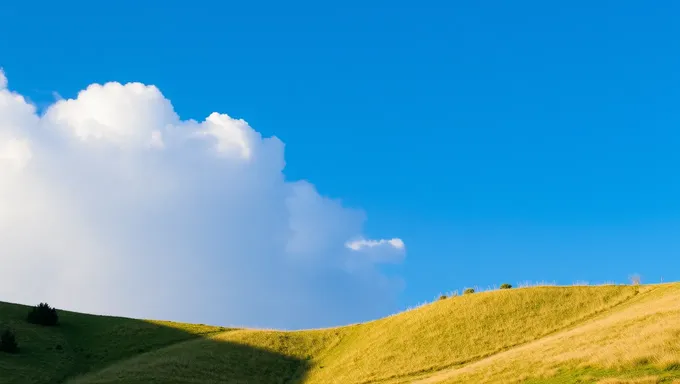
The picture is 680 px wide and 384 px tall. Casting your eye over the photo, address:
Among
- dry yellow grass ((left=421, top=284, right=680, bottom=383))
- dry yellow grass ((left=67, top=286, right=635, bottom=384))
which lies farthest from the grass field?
dry yellow grass ((left=421, top=284, right=680, bottom=383))

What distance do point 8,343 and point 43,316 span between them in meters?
11.6

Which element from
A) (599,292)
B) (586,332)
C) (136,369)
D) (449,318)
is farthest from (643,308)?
(136,369)

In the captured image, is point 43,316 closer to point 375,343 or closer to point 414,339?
point 375,343

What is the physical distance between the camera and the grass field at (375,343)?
4306cm

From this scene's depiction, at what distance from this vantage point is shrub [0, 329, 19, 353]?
55.4 metres

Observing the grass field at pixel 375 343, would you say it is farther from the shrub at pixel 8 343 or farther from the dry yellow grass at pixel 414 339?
the shrub at pixel 8 343

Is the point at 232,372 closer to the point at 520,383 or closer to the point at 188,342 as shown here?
the point at 188,342

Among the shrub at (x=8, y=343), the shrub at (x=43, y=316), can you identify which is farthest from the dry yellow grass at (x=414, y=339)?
the shrub at (x=43, y=316)

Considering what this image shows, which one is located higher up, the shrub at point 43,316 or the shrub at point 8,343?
the shrub at point 43,316

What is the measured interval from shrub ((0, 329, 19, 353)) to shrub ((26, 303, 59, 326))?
31.9 feet

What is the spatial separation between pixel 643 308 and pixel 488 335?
45.3 ft

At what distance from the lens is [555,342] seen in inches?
1714

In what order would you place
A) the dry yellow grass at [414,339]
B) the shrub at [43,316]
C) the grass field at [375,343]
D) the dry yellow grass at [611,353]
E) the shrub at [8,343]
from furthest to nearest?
the shrub at [43,316] < the shrub at [8,343] < the dry yellow grass at [414,339] < the grass field at [375,343] < the dry yellow grass at [611,353]

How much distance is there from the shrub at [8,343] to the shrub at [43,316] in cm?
972
